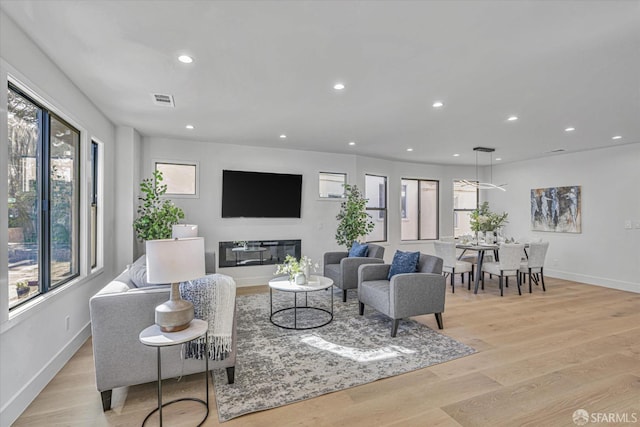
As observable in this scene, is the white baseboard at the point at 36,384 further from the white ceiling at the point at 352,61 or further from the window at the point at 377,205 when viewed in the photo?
the window at the point at 377,205

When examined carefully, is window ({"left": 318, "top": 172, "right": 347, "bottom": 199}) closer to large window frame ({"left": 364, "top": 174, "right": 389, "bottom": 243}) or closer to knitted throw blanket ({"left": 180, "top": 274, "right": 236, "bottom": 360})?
large window frame ({"left": 364, "top": 174, "right": 389, "bottom": 243})

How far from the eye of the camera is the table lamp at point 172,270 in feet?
6.78

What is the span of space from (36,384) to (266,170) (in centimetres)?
445

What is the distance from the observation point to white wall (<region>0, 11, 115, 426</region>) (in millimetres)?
2123

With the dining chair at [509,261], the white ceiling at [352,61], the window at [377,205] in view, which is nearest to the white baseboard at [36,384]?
the white ceiling at [352,61]

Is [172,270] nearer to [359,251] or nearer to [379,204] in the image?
[359,251]

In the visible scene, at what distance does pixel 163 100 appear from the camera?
12.0 ft

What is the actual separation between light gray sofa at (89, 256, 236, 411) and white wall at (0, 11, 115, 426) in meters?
0.54

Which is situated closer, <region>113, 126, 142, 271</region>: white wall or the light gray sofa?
the light gray sofa

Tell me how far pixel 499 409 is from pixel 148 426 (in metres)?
2.44

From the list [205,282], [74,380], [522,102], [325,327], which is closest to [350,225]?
[325,327]

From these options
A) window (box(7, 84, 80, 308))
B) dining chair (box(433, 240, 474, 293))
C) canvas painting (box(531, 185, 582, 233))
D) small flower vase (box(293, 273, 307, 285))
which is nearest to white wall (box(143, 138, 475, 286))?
dining chair (box(433, 240, 474, 293))

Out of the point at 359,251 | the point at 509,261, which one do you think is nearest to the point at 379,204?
the point at 359,251

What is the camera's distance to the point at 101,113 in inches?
164
